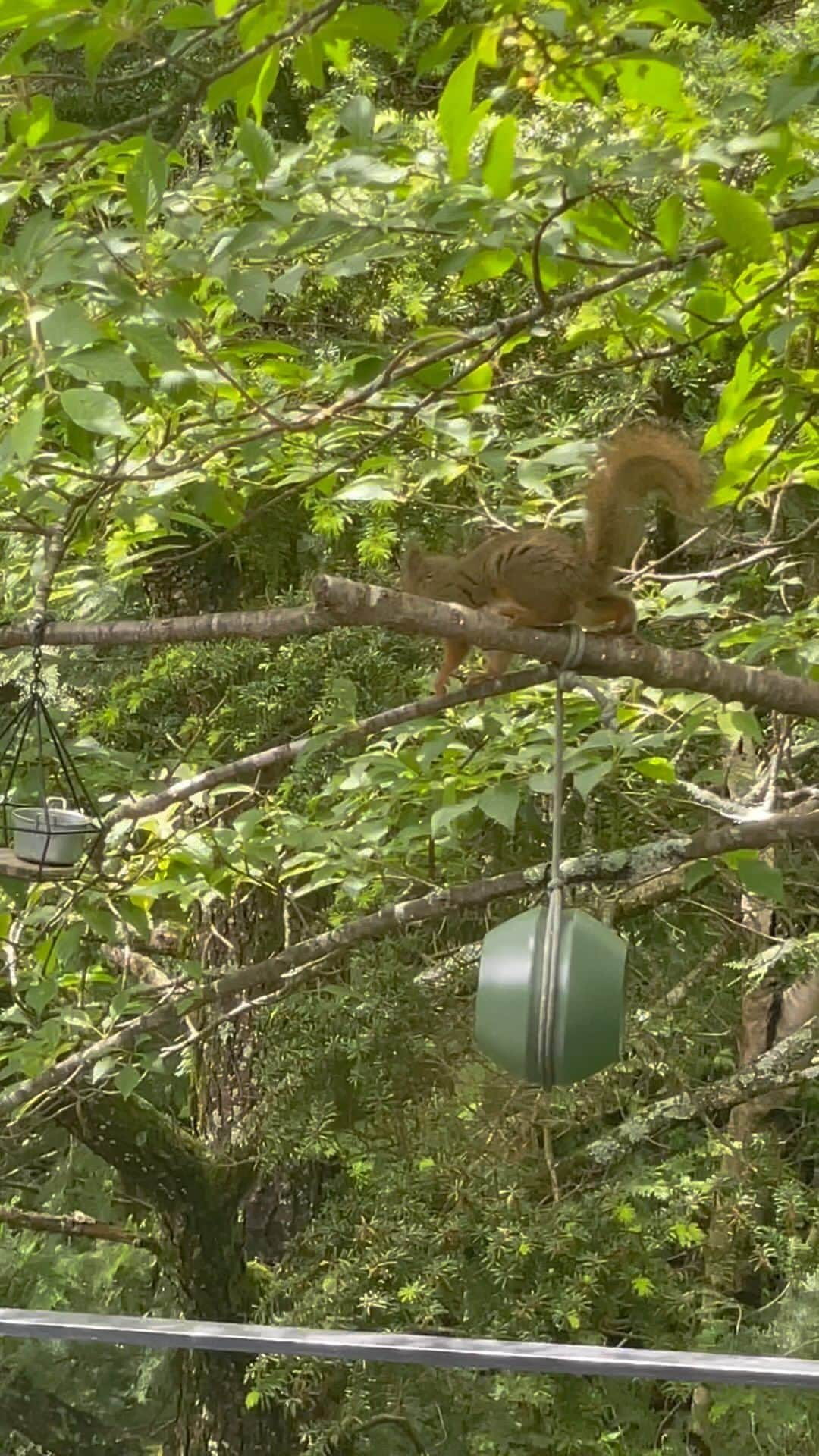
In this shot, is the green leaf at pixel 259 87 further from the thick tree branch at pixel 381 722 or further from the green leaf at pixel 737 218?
the thick tree branch at pixel 381 722

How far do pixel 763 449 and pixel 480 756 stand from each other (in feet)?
1.86

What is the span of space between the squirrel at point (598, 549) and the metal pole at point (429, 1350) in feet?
2.42

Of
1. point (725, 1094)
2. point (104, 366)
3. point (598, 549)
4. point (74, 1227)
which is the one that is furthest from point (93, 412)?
point (74, 1227)

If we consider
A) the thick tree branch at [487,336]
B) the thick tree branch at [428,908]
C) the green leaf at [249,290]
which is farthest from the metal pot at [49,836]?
the green leaf at [249,290]

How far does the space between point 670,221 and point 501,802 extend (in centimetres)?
63

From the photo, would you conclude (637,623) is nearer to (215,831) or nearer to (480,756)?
(480,756)

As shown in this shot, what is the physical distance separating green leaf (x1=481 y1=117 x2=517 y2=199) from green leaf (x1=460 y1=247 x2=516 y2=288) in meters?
0.28

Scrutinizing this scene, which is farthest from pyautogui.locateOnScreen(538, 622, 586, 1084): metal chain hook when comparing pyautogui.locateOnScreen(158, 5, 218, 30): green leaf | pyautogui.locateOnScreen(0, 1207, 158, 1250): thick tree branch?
pyautogui.locateOnScreen(0, 1207, 158, 1250): thick tree branch

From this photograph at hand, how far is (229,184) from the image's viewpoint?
155 centimetres

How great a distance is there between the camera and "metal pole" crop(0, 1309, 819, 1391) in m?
1.12

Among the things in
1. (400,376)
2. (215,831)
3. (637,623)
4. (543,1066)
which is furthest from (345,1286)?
(400,376)

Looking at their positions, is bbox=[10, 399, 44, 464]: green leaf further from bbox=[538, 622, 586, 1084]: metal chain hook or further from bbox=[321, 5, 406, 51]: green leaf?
bbox=[538, 622, 586, 1084]: metal chain hook

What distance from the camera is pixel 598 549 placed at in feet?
5.70

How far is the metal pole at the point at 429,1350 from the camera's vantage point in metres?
1.12
